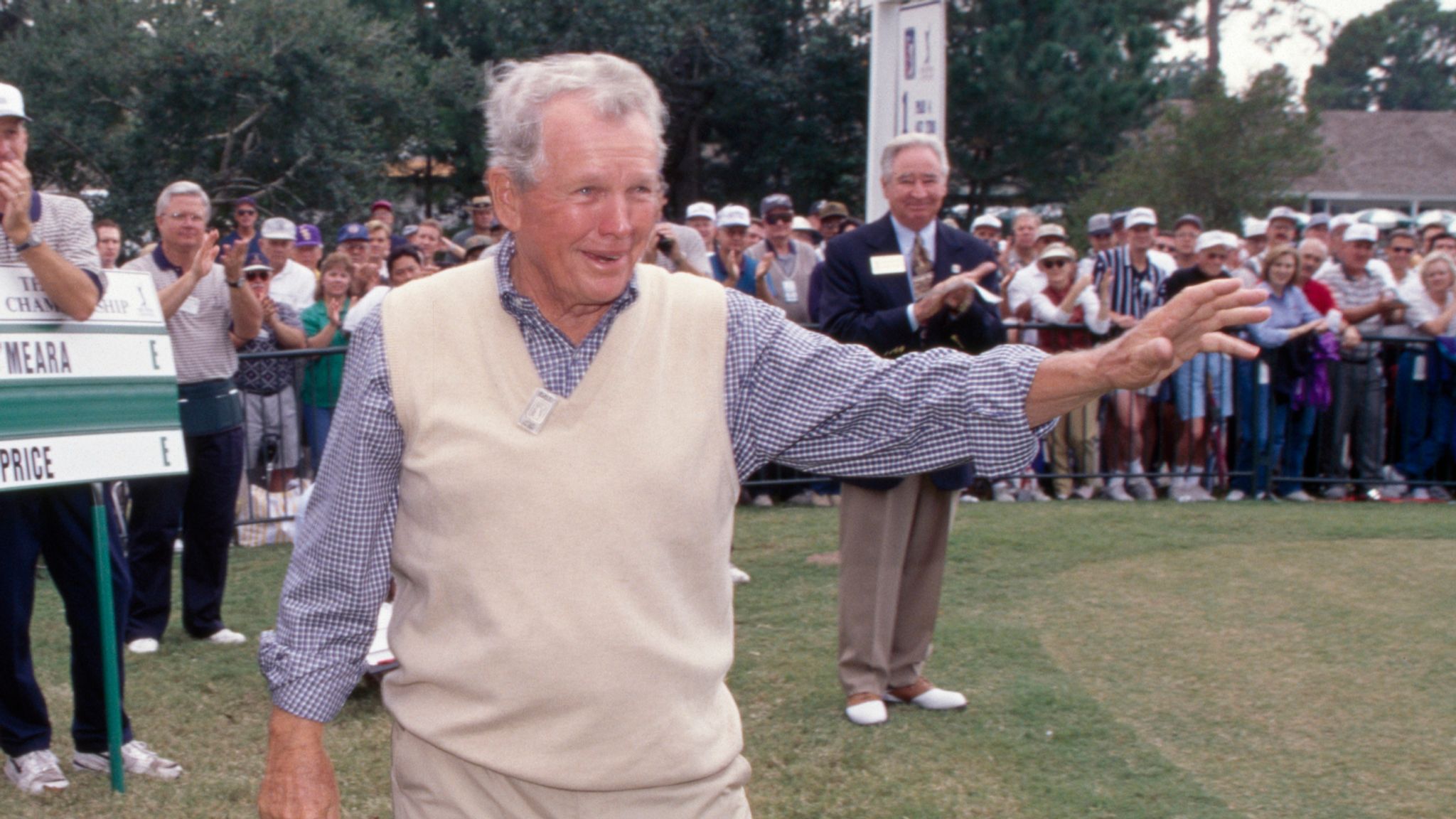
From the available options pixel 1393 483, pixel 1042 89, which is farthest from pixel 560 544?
pixel 1042 89

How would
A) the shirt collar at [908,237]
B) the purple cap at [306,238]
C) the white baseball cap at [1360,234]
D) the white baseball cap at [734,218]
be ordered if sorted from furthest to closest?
1. the white baseball cap at [1360,234]
2. the purple cap at [306,238]
3. the white baseball cap at [734,218]
4. the shirt collar at [908,237]

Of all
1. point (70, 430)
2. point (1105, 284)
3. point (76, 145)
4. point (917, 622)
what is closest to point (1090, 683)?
point (917, 622)

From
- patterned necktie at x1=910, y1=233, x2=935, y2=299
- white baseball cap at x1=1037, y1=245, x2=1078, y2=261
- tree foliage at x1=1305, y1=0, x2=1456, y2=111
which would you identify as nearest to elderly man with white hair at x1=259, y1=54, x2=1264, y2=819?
patterned necktie at x1=910, y1=233, x2=935, y2=299

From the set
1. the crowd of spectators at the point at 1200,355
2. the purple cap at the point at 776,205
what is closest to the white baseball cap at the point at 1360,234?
the crowd of spectators at the point at 1200,355

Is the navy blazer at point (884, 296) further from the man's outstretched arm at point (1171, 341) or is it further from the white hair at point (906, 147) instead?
the man's outstretched arm at point (1171, 341)

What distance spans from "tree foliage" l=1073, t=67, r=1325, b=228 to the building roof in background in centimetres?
2187

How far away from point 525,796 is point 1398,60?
89.5m

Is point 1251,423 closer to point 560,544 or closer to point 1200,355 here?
point 1200,355

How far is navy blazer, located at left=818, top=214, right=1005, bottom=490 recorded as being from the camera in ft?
18.6

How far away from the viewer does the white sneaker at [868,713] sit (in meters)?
5.60

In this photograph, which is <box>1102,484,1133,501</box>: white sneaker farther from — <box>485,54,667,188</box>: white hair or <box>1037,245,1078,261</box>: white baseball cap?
<box>485,54,667,188</box>: white hair

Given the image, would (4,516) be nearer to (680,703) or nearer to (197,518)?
(197,518)

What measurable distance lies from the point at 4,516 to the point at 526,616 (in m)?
3.32

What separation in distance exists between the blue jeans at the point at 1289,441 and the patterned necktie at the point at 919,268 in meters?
6.34
